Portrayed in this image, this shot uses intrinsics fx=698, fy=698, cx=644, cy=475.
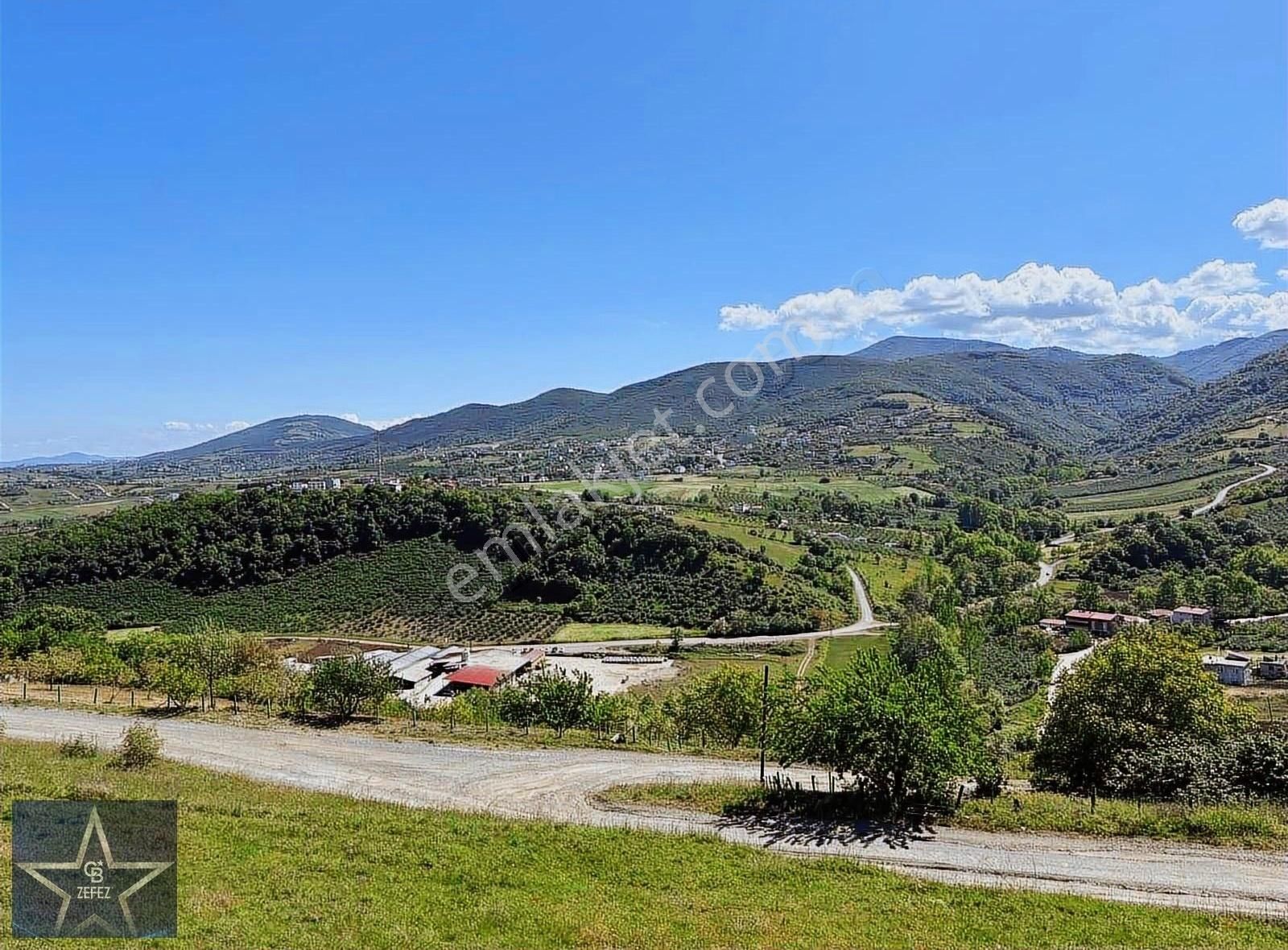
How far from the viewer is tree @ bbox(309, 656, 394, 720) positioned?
25688mm

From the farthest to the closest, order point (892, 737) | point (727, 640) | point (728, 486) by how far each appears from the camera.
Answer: point (728, 486) → point (727, 640) → point (892, 737)

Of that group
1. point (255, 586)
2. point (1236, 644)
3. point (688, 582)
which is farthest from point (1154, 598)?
point (255, 586)

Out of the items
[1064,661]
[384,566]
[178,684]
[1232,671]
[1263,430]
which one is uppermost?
[1263,430]

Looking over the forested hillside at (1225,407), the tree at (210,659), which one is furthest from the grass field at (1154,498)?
the tree at (210,659)

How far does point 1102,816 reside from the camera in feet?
49.8

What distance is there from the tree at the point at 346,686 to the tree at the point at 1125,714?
865 inches

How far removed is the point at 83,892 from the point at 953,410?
666 feet

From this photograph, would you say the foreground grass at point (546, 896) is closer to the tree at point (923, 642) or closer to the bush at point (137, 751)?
the bush at point (137, 751)

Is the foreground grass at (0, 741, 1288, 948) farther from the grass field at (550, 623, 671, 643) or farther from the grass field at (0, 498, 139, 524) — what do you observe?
the grass field at (0, 498, 139, 524)

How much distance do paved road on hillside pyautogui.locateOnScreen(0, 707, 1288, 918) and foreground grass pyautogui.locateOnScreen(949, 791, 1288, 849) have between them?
383 millimetres

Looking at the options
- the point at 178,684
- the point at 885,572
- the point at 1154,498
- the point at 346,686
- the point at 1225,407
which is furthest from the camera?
the point at 1225,407

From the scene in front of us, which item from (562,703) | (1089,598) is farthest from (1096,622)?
(562,703)

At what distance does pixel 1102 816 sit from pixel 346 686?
23374mm

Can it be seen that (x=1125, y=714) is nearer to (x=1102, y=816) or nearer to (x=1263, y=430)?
(x=1102, y=816)
